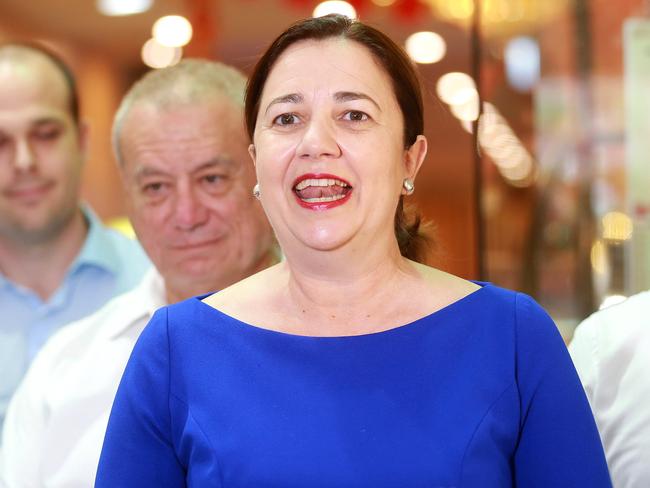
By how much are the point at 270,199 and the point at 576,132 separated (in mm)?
2234

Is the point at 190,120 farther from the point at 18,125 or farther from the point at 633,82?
the point at 633,82

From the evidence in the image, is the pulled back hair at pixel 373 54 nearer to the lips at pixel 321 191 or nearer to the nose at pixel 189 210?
the lips at pixel 321 191

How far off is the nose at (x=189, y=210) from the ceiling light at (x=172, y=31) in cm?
340

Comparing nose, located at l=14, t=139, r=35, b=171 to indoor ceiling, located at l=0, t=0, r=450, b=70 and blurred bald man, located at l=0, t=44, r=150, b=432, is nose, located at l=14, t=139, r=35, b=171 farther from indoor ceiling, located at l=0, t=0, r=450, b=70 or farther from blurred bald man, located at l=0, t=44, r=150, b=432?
indoor ceiling, located at l=0, t=0, r=450, b=70

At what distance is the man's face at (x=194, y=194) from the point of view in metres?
2.04

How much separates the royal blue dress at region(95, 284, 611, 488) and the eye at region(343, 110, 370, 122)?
309 millimetres

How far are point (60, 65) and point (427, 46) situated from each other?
63.9 inches

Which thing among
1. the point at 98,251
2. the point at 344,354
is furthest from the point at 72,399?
the point at 344,354

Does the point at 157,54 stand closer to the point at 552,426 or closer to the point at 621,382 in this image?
the point at 621,382

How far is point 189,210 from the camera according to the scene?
6.62 ft

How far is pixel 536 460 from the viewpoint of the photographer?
4.50 ft

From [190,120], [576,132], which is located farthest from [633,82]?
[190,120]

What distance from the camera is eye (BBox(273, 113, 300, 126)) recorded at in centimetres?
146

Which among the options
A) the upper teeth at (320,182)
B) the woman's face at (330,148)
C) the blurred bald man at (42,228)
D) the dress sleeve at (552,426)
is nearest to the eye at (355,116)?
the woman's face at (330,148)
